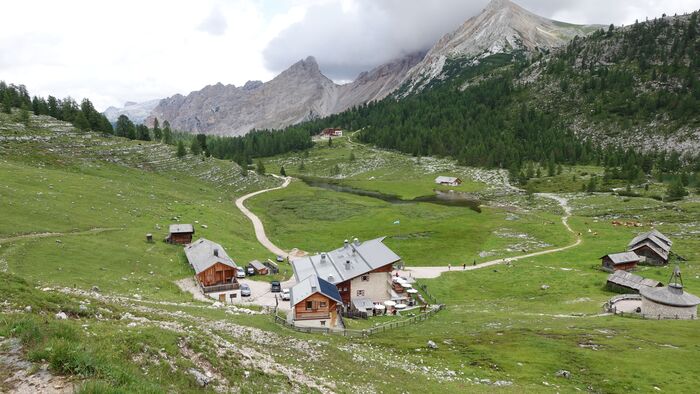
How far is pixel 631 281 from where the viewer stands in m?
65.4

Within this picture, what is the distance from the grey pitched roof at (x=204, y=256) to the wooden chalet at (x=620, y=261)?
6810 cm

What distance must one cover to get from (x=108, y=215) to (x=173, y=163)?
80.3 meters

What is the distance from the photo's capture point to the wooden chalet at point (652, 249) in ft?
274

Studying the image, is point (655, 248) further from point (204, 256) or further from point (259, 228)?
point (259, 228)

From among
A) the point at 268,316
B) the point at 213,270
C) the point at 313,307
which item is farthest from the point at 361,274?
the point at 213,270

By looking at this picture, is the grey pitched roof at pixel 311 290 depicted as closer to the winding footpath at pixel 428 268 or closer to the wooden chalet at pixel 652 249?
the winding footpath at pixel 428 268

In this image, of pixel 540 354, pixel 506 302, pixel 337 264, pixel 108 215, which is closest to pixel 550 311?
pixel 506 302

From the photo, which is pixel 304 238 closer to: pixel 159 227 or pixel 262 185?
pixel 159 227

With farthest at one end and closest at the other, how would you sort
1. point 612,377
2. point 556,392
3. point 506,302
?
point 506,302
point 612,377
point 556,392

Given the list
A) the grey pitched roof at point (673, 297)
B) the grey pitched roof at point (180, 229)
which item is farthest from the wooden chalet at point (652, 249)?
the grey pitched roof at point (180, 229)

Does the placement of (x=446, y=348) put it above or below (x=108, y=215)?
below

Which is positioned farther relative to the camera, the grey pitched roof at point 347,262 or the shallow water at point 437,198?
the shallow water at point 437,198

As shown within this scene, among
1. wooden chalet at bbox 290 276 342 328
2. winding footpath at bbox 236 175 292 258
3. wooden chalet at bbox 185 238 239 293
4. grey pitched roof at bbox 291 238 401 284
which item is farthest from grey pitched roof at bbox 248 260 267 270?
wooden chalet at bbox 290 276 342 328

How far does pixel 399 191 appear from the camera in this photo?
186500 millimetres
